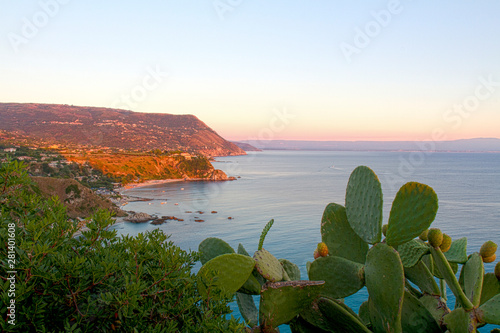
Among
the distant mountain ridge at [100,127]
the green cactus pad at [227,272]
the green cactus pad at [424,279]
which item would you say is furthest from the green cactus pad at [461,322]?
the distant mountain ridge at [100,127]

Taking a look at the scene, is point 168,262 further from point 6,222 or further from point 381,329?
point 381,329

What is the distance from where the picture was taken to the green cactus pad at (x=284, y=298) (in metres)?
2.24

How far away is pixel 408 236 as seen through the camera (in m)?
2.19

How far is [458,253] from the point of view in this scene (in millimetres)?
2590

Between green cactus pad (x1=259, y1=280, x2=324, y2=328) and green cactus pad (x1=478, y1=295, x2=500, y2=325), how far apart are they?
0.95 metres

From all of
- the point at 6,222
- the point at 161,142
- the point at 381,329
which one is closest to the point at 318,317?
the point at 381,329

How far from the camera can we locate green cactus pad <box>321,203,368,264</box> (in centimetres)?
289

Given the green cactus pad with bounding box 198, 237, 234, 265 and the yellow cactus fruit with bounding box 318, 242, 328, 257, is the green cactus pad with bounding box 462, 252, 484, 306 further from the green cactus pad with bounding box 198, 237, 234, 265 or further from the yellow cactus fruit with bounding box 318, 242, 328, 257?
the green cactus pad with bounding box 198, 237, 234, 265

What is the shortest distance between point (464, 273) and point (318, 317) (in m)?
1.12

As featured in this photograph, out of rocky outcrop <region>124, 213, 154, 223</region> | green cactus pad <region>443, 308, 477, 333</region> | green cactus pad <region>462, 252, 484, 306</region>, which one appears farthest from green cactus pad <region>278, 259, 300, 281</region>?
rocky outcrop <region>124, 213, 154, 223</region>

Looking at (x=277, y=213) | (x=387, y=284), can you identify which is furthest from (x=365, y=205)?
(x=277, y=213)

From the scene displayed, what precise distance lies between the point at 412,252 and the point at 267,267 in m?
1.02

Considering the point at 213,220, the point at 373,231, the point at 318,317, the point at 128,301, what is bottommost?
the point at 213,220

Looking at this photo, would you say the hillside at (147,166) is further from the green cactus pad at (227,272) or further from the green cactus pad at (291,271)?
the green cactus pad at (227,272)
